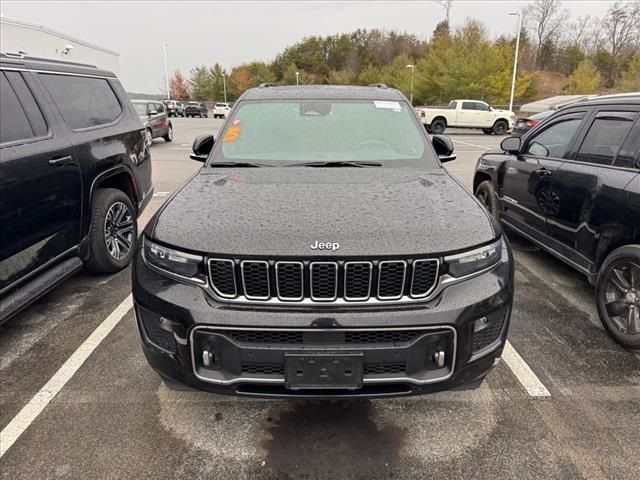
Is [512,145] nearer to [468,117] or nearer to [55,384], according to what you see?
[55,384]

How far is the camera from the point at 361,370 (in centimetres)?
205

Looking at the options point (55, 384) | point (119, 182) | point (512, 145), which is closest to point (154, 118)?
point (119, 182)

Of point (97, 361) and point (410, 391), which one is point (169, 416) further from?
point (410, 391)

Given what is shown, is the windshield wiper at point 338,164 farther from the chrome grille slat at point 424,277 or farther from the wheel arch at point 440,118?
the wheel arch at point 440,118

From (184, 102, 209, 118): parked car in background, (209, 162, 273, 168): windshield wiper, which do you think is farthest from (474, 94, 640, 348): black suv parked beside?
(184, 102, 209, 118): parked car in background

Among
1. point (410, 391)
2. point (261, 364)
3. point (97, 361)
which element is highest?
point (261, 364)

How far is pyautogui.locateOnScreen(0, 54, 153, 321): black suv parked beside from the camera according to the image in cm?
315

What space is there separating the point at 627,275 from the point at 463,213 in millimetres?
1731

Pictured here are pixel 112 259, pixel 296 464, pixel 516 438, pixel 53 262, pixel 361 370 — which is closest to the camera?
pixel 361 370

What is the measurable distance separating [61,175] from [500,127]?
1051 inches

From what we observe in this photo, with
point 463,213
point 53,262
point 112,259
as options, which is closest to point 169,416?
point 53,262

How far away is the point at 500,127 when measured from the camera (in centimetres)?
2666

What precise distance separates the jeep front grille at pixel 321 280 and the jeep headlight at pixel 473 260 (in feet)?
0.35

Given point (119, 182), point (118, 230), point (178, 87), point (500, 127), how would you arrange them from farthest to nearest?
point (178, 87) → point (500, 127) → point (119, 182) → point (118, 230)
